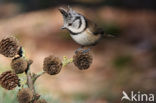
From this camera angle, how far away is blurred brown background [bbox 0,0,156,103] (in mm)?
5504

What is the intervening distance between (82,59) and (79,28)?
0.13 metres

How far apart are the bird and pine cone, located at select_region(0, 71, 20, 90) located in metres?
0.29

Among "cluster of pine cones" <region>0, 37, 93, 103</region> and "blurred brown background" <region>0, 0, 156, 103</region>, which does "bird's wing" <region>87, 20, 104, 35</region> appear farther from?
"blurred brown background" <region>0, 0, 156, 103</region>

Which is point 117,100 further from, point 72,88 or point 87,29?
point 87,29

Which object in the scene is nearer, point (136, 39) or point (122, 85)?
point (122, 85)

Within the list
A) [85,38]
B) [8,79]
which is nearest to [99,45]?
[8,79]

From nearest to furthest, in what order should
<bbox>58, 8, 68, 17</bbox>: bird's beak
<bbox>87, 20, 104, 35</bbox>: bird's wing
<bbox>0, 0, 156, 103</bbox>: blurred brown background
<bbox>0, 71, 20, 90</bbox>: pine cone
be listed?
<bbox>58, 8, 68, 17</bbox>: bird's beak
<bbox>87, 20, 104, 35</bbox>: bird's wing
<bbox>0, 71, 20, 90</bbox>: pine cone
<bbox>0, 0, 156, 103</bbox>: blurred brown background

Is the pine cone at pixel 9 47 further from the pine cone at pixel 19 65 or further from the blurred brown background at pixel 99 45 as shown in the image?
the blurred brown background at pixel 99 45

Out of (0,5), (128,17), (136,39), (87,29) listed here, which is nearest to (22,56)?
(87,29)

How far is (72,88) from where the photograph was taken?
568cm

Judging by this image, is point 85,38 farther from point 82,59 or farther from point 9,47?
point 9,47

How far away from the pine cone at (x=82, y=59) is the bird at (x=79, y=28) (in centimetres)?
7

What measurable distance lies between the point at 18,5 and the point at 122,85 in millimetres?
4655

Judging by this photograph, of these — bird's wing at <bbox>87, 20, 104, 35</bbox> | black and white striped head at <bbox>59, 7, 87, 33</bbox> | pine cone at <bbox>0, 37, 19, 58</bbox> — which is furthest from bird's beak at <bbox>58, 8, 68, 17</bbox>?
pine cone at <bbox>0, 37, 19, 58</bbox>
